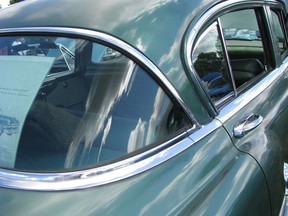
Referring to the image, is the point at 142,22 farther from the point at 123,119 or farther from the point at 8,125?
the point at 8,125

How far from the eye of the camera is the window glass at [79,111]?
1479 millimetres

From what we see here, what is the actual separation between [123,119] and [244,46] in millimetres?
1715

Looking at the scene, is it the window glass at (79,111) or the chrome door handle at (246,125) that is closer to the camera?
the window glass at (79,111)

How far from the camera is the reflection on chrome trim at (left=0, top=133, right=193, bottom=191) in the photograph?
1.32m

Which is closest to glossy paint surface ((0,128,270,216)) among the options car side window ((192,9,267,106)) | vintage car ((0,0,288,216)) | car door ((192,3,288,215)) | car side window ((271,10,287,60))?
vintage car ((0,0,288,216))

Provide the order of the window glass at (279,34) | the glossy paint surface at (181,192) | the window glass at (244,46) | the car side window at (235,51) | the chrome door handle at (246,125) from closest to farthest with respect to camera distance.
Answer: the glossy paint surface at (181,192), the chrome door handle at (246,125), the car side window at (235,51), the window glass at (244,46), the window glass at (279,34)

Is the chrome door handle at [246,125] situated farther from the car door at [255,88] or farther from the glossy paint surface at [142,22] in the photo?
the glossy paint surface at [142,22]

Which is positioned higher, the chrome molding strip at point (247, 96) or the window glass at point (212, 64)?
the window glass at point (212, 64)

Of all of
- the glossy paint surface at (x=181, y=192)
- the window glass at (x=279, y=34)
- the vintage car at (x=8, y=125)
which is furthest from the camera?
the window glass at (x=279, y=34)

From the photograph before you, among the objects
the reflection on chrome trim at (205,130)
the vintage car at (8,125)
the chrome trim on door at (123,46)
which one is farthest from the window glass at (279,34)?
the vintage car at (8,125)

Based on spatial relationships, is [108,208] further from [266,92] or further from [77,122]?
[266,92]

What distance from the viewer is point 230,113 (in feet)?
6.27

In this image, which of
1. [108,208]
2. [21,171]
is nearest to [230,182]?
[108,208]

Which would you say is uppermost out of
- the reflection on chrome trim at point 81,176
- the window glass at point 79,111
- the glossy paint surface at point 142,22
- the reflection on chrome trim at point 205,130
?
the glossy paint surface at point 142,22
